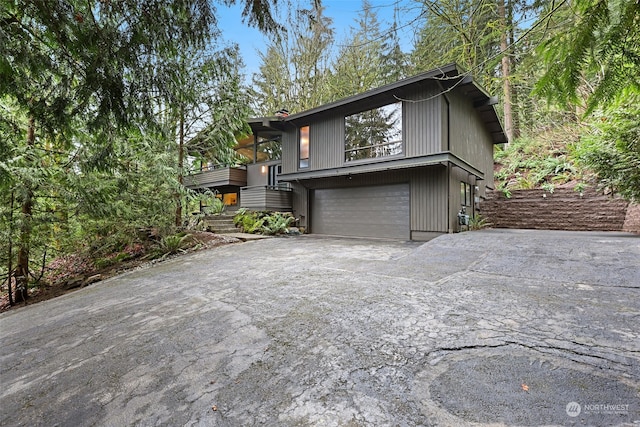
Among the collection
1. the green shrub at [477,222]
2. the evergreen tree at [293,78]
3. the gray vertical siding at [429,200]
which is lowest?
the green shrub at [477,222]

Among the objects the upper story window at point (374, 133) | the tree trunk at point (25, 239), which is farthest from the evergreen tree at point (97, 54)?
the upper story window at point (374, 133)

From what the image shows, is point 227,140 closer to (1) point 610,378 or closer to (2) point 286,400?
(2) point 286,400

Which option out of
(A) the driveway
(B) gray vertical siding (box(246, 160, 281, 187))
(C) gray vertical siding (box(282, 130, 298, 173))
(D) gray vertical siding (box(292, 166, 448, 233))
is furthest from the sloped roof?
(A) the driveway

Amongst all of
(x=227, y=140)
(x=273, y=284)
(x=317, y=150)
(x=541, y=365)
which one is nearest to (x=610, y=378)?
(x=541, y=365)

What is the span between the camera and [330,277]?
4.21 metres

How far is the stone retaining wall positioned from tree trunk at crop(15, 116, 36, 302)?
44.3 ft

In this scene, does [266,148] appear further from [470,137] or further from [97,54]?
[97,54]

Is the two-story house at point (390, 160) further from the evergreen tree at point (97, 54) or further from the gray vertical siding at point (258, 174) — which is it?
the evergreen tree at point (97, 54)

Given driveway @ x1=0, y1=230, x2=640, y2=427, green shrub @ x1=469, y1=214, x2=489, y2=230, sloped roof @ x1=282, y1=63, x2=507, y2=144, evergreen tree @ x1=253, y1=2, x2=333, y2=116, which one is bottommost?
driveway @ x1=0, y1=230, x2=640, y2=427

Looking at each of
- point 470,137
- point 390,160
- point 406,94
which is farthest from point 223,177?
point 470,137

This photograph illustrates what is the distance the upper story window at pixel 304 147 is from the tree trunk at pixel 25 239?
775cm

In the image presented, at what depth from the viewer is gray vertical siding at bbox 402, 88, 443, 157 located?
8.06 m

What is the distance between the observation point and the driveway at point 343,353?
4.79 ft

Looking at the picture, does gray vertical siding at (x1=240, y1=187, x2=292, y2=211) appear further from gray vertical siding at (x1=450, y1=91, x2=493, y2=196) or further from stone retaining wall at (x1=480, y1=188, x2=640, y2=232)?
stone retaining wall at (x1=480, y1=188, x2=640, y2=232)
